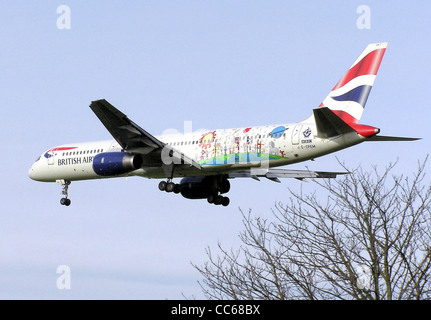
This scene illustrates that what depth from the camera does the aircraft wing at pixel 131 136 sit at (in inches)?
1507

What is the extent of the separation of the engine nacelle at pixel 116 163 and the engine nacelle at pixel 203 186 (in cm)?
398

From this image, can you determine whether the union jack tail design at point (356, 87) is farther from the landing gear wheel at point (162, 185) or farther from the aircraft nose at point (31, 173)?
the aircraft nose at point (31, 173)

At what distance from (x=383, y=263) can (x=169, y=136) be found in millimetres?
22518

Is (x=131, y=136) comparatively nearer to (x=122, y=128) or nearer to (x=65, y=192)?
(x=122, y=128)

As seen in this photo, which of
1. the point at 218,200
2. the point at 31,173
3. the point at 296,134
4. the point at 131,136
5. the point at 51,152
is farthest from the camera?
the point at 31,173

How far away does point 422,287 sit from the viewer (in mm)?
21250

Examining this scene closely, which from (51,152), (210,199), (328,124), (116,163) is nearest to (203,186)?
(210,199)

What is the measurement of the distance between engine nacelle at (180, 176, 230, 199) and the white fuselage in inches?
A: 87.5

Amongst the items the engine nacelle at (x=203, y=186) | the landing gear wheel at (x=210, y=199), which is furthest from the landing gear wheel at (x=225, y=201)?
the landing gear wheel at (x=210, y=199)

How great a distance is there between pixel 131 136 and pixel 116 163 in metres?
1.63

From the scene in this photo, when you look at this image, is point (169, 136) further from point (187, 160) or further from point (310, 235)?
point (310, 235)

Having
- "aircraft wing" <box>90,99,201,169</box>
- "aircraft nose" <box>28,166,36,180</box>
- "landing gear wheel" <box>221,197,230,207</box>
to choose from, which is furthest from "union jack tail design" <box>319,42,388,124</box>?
"aircraft nose" <box>28,166,36,180</box>

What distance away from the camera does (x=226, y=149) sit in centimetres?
3928
